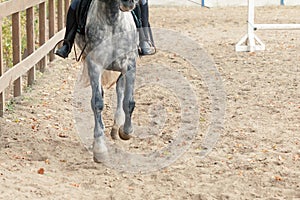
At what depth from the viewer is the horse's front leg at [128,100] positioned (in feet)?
23.3

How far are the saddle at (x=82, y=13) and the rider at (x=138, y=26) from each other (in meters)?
0.02

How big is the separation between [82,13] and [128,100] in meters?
0.98

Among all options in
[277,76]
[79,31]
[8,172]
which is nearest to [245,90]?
[277,76]

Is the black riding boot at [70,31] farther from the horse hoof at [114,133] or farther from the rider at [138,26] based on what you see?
the horse hoof at [114,133]

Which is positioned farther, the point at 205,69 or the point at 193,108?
the point at 205,69

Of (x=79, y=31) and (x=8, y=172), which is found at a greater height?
(x=79, y=31)

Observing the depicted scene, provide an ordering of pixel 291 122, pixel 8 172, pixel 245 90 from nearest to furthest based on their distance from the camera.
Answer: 1. pixel 8 172
2. pixel 291 122
3. pixel 245 90

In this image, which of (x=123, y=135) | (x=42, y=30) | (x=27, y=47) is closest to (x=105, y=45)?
(x=123, y=135)

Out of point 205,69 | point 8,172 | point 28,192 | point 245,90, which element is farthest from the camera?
point 205,69

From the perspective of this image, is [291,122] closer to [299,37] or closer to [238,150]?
A: [238,150]

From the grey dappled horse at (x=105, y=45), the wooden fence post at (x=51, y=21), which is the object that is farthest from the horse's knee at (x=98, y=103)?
the wooden fence post at (x=51, y=21)

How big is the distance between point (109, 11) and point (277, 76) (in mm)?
4641

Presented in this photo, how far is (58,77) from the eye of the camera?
11.0m

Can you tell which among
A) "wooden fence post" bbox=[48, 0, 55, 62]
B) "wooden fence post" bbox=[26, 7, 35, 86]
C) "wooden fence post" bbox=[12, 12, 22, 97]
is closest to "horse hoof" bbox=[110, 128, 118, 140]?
"wooden fence post" bbox=[12, 12, 22, 97]
